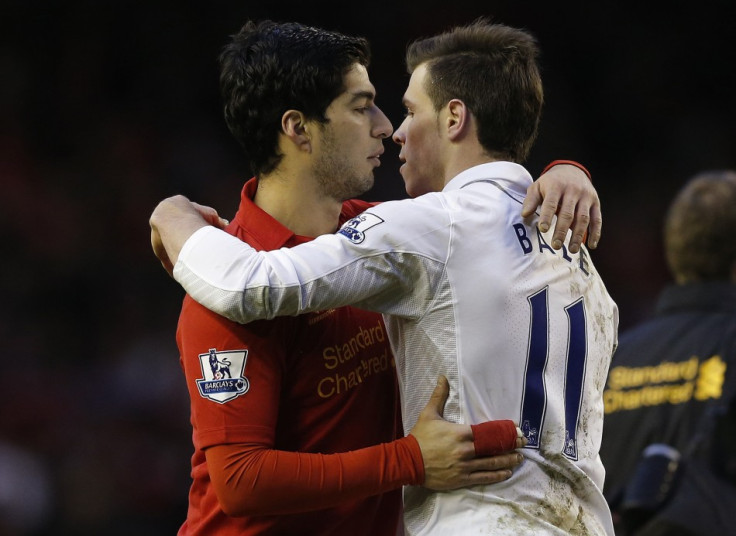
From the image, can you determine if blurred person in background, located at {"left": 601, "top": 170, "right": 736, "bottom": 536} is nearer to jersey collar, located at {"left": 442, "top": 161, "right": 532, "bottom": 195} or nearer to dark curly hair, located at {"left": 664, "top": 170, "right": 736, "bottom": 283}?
dark curly hair, located at {"left": 664, "top": 170, "right": 736, "bottom": 283}

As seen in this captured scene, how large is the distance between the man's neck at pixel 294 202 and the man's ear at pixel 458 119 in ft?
1.42

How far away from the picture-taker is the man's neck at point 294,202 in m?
3.02

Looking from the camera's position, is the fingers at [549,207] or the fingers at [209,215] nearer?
the fingers at [549,207]

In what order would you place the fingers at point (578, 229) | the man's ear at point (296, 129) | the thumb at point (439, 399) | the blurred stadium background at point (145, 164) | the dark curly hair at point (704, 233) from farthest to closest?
the blurred stadium background at point (145, 164) → the dark curly hair at point (704, 233) → the man's ear at point (296, 129) → the fingers at point (578, 229) → the thumb at point (439, 399)

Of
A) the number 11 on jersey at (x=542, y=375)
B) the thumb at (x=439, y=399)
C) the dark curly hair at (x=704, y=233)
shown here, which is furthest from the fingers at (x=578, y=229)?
the dark curly hair at (x=704, y=233)

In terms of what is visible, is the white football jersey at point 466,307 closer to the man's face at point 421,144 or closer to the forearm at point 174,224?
the forearm at point 174,224

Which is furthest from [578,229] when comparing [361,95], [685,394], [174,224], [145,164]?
[145,164]

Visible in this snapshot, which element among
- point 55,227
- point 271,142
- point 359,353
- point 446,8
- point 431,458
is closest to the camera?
point 431,458

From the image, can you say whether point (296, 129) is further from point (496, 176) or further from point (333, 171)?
point (496, 176)

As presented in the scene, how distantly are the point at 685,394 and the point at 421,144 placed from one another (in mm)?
1495

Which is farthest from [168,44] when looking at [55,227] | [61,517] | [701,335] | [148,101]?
[701,335]

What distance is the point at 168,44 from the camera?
10.2m

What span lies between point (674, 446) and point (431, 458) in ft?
4.95

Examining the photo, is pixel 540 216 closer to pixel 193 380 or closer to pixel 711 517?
pixel 193 380
